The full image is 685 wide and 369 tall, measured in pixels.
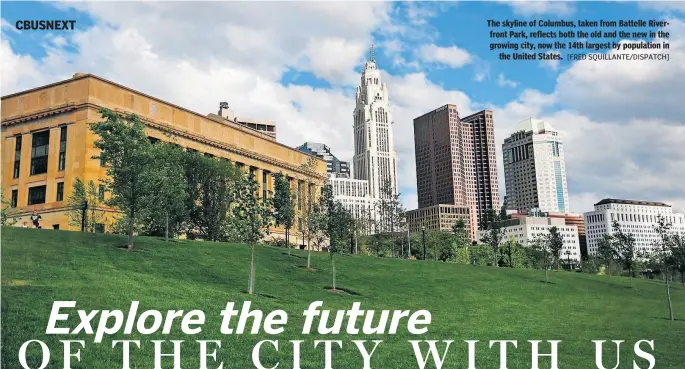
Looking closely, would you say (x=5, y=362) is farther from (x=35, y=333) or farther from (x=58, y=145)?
(x=58, y=145)

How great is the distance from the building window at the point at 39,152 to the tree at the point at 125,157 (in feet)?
130

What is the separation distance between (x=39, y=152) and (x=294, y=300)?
2348 inches

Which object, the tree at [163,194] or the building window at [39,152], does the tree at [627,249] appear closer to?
the tree at [163,194]

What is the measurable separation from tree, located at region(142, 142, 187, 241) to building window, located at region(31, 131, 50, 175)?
22.7 meters

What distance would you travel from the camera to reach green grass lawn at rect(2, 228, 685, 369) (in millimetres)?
27469

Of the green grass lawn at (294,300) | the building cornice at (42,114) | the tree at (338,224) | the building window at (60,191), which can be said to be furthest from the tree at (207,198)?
the building cornice at (42,114)

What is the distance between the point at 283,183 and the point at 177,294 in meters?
32.4

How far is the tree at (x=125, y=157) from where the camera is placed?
1972 inches

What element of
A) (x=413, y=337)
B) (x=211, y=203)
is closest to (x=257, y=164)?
(x=211, y=203)

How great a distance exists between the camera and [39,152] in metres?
86.1

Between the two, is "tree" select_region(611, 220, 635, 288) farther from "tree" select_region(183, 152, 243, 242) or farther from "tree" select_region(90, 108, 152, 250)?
"tree" select_region(90, 108, 152, 250)

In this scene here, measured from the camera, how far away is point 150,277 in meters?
39.8

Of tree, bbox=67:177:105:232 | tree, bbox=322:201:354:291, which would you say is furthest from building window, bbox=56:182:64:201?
tree, bbox=322:201:354:291

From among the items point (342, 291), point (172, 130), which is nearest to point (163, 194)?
point (342, 291)
